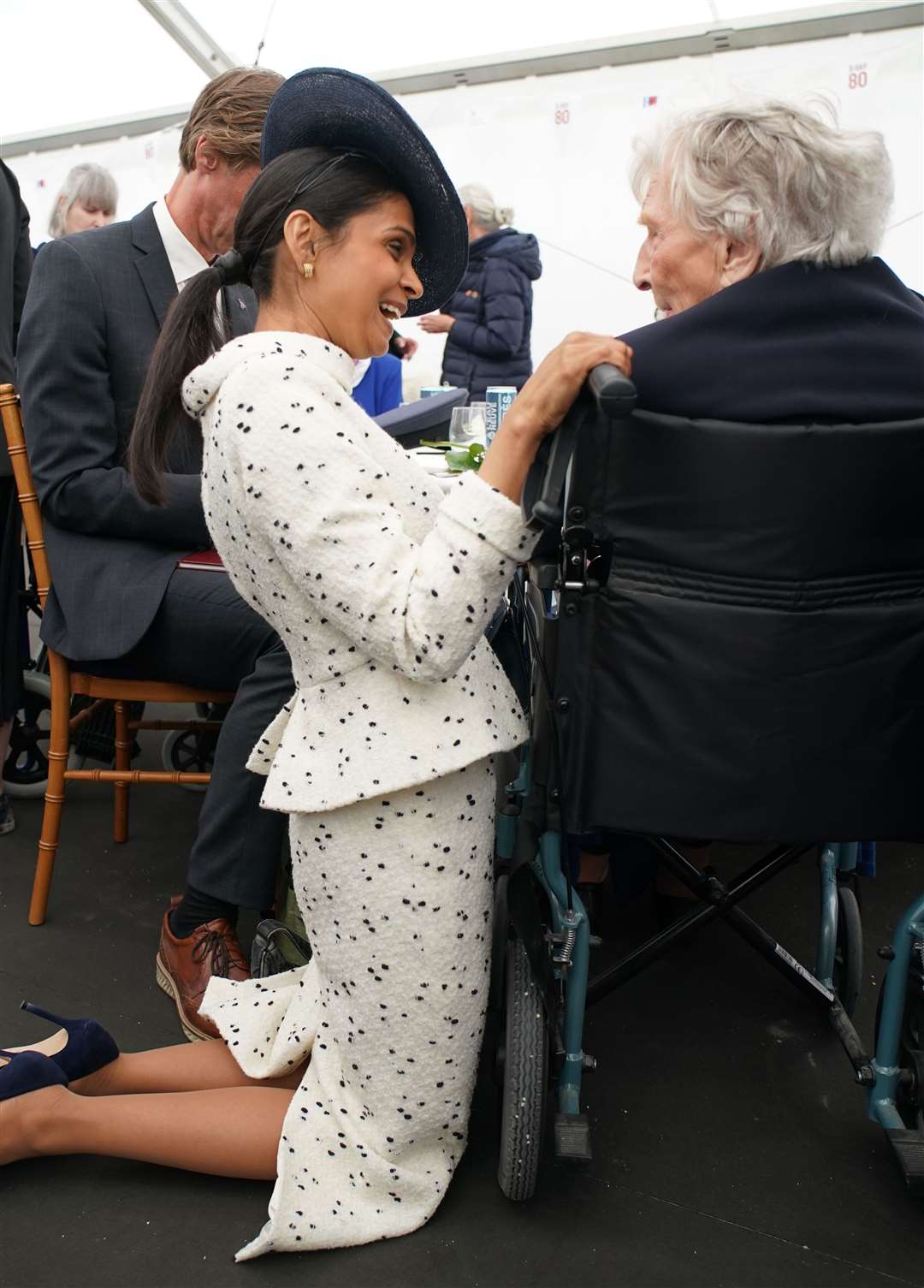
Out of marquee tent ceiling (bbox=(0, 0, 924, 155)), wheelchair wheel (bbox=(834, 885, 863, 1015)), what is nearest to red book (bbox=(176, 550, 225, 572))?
wheelchair wheel (bbox=(834, 885, 863, 1015))

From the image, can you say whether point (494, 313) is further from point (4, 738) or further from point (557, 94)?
point (4, 738)

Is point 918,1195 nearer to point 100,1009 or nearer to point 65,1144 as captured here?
point 65,1144

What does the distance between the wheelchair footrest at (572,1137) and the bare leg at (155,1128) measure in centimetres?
35

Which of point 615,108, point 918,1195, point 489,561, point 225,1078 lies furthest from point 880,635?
point 615,108

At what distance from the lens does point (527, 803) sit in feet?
4.69

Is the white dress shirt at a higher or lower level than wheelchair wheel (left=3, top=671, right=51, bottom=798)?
higher

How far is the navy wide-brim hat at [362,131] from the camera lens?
1326 millimetres

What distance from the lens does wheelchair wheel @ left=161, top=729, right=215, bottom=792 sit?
9.39ft

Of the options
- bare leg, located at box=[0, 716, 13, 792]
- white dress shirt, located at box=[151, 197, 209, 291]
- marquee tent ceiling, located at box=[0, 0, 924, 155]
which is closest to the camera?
white dress shirt, located at box=[151, 197, 209, 291]

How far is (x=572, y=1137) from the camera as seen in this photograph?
143cm

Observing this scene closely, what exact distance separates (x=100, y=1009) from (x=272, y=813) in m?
0.47

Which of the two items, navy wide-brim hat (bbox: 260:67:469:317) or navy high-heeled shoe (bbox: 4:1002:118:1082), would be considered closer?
navy wide-brim hat (bbox: 260:67:469:317)

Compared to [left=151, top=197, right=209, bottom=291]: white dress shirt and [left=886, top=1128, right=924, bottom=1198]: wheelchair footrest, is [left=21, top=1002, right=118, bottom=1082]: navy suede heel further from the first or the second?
[left=151, top=197, right=209, bottom=291]: white dress shirt

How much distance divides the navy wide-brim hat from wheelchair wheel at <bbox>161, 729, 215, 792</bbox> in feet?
5.56
